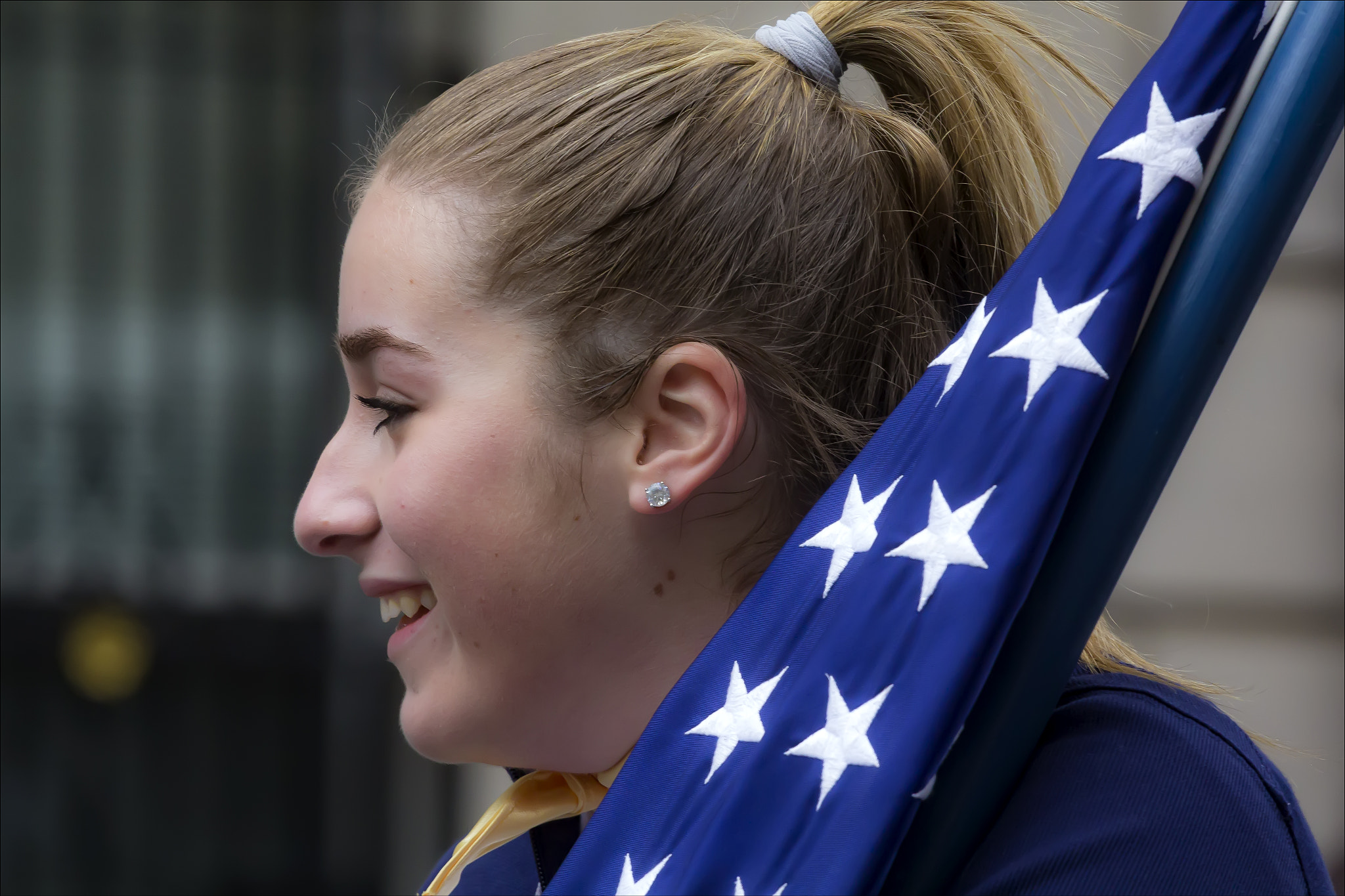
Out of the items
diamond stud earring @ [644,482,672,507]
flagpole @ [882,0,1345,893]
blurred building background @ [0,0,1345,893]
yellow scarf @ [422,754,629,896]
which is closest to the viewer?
flagpole @ [882,0,1345,893]

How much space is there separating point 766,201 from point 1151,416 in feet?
1.41

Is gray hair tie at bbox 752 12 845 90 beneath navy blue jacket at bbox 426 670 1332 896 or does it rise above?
above

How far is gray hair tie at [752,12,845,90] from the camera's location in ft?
4.00

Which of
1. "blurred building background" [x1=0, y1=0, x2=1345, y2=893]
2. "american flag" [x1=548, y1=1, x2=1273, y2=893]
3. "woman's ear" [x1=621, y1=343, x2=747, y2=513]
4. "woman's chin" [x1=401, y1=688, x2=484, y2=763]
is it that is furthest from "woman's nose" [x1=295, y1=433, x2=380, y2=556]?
"blurred building background" [x1=0, y1=0, x2=1345, y2=893]

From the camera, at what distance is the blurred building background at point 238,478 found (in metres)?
2.77

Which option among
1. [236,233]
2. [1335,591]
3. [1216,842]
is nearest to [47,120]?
[236,233]

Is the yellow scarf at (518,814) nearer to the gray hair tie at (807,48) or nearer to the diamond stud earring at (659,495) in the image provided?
the diamond stud earring at (659,495)

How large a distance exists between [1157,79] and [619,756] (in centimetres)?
74

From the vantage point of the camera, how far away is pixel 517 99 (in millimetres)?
1170

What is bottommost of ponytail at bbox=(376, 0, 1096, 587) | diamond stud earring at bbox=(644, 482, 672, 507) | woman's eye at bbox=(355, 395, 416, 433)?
diamond stud earring at bbox=(644, 482, 672, 507)

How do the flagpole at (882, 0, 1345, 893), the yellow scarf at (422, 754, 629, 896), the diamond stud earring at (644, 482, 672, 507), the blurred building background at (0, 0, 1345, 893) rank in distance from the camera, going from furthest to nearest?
the blurred building background at (0, 0, 1345, 893) → the yellow scarf at (422, 754, 629, 896) → the diamond stud earring at (644, 482, 672, 507) → the flagpole at (882, 0, 1345, 893)

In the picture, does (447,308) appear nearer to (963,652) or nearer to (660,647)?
(660,647)

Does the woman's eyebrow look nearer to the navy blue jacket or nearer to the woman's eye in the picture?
the woman's eye

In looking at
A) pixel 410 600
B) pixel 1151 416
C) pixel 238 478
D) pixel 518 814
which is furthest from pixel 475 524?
pixel 238 478
